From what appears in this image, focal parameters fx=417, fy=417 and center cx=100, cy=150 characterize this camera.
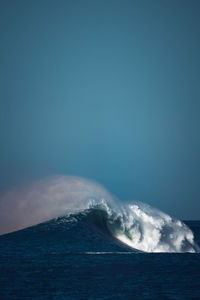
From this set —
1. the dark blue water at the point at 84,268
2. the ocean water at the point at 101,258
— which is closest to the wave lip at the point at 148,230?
the ocean water at the point at 101,258

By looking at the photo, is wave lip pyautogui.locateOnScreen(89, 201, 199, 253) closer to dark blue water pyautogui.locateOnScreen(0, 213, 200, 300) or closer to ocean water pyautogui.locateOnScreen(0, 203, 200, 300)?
ocean water pyautogui.locateOnScreen(0, 203, 200, 300)

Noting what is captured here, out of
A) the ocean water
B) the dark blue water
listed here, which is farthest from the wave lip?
the dark blue water

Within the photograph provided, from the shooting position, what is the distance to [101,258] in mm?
24531

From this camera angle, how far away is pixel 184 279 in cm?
1956

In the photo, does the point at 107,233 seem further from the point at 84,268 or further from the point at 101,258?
the point at 84,268

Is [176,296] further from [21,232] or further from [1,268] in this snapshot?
[21,232]

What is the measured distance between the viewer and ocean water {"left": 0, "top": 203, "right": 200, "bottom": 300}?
16909 millimetres

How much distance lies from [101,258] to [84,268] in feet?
10.4

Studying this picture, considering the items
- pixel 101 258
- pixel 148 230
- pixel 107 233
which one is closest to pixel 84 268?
pixel 101 258

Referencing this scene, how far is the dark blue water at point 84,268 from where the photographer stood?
16562 mm

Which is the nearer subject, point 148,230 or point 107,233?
point 107,233

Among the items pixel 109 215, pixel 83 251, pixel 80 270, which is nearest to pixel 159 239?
pixel 109 215

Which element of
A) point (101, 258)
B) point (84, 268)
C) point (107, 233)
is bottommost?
point (84, 268)

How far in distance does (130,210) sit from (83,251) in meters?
13.6
